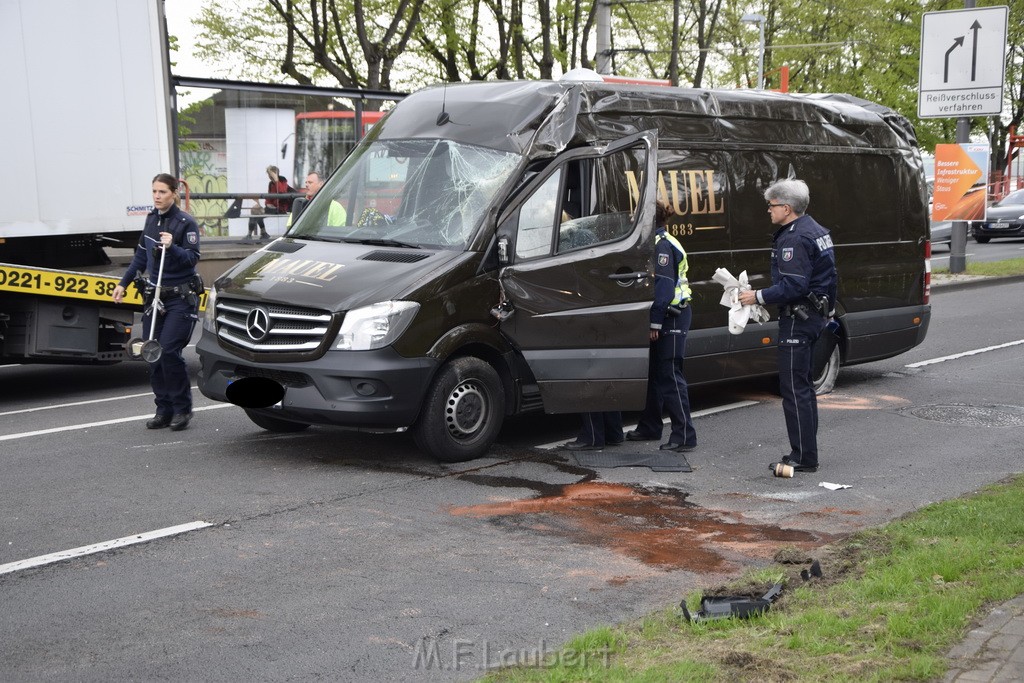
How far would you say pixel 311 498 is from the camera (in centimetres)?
668

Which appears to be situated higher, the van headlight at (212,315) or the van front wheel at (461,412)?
the van headlight at (212,315)

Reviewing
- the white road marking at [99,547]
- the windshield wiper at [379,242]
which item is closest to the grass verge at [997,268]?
the windshield wiper at [379,242]

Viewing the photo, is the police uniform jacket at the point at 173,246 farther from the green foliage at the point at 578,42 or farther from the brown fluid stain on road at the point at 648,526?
the green foliage at the point at 578,42

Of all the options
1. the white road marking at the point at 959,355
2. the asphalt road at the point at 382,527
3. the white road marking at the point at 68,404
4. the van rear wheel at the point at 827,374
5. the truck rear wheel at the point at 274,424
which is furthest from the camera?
the white road marking at the point at 959,355

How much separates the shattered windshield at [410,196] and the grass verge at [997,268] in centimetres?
1683

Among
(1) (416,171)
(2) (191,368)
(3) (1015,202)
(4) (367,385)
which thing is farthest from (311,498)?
(3) (1015,202)

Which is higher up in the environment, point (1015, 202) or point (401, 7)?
point (401, 7)

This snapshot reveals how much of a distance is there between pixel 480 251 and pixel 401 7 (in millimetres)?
20381

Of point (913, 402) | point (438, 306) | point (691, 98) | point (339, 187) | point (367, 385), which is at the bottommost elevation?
point (913, 402)

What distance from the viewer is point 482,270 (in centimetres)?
755

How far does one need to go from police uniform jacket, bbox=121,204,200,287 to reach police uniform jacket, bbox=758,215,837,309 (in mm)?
4082

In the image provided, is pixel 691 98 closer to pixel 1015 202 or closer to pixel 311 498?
pixel 311 498

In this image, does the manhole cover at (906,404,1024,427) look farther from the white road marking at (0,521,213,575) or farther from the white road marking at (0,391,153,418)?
the white road marking at (0,391,153,418)

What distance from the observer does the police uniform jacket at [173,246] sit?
8484mm
